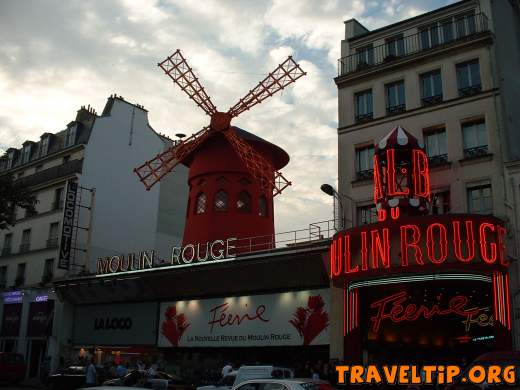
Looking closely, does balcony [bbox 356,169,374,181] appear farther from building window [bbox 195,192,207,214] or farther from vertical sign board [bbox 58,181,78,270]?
vertical sign board [bbox 58,181,78,270]

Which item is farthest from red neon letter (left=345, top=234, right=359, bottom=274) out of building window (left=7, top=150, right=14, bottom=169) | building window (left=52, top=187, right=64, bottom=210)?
building window (left=7, top=150, right=14, bottom=169)

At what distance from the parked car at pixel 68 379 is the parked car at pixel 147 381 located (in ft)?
9.26

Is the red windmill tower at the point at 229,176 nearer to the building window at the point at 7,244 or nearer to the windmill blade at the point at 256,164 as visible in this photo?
the windmill blade at the point at 256,164

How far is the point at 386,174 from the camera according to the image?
16.4m

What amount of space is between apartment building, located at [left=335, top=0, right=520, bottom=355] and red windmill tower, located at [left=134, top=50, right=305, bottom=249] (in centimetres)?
577

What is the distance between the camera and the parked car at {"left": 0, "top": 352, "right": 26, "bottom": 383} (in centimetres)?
2190

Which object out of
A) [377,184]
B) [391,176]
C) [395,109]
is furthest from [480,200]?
[395,109]

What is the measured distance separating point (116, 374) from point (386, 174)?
411 inches

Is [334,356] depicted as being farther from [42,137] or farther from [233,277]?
[42,137]

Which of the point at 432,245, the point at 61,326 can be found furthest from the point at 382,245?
the point at 61,326

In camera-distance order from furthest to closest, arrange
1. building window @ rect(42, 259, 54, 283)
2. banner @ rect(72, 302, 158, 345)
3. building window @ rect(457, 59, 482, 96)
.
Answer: building window @ rect(42, 259, 54, 283), banner @ rect(72, 302, 158, 345), building window @ rect(457, 59, 482, 96)

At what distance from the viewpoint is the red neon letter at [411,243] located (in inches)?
577

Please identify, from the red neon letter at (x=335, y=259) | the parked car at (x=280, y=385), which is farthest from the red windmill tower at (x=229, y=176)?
the parked car at (x=280, y=385)

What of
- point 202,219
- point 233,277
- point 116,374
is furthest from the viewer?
point 202,219
